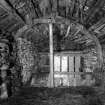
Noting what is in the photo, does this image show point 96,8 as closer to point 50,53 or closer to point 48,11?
point 48,11

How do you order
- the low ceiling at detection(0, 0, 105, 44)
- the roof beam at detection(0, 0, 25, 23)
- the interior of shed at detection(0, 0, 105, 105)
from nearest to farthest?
the roof beam at detection(0, 0, 25, 23), the low ceiling at detection(0, 0, 105, 44), the interior of shed at detection(0, 0, 105, 105)

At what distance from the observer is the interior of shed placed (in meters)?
4.19

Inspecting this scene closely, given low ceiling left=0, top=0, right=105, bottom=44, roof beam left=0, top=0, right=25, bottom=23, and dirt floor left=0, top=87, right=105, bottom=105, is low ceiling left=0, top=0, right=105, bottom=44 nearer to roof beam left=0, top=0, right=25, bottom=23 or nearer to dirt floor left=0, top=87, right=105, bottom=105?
roof beam left=0, top=0, right=25, bottom=23

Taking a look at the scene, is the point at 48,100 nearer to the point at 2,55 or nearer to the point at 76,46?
the point at 2,55

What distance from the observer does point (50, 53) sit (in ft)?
18.1

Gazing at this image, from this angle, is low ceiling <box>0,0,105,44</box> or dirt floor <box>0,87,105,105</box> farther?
dirt floor <box>0,87,105,105</box>

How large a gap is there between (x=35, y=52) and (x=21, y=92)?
10.5ft

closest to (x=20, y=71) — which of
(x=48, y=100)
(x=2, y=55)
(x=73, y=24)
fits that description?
(x=2, y=55)

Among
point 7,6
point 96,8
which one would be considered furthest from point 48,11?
point 96,8

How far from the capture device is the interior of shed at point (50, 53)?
4188mm

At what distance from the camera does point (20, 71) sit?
6113 mm

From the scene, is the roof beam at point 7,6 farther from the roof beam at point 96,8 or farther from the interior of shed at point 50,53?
the roof beam at point 96,8

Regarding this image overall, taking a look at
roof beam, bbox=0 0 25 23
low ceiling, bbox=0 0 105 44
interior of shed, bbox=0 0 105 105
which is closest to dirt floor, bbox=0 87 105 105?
interior of shed, bbox=0 0 105 105


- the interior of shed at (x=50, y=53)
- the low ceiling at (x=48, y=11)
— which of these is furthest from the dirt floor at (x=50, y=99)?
the low ceiling at (x=48, y=11)
